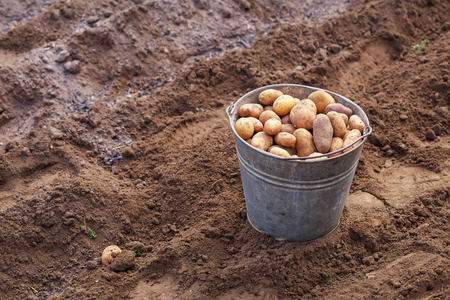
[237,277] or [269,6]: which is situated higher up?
[269,6]

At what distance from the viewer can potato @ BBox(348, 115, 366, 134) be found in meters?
2.78

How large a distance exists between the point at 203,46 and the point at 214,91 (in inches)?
28.8

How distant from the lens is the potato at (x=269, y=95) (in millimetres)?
3057

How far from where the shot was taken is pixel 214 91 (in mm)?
4711

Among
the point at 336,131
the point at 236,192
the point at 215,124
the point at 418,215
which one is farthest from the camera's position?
the point at 215,124

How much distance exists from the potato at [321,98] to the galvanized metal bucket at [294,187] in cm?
13

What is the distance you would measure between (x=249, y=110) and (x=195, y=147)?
1120 mm

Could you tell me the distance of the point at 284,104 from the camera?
2.95 meters

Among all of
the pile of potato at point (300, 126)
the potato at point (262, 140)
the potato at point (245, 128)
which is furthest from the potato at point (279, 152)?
the potato at point (245, 128)

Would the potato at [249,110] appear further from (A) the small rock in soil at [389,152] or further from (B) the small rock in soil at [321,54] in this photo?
(B) the small rock in soil at [321,54]

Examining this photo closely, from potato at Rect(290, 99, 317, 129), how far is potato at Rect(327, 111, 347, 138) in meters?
0.12

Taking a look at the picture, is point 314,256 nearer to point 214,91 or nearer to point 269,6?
point 214,91

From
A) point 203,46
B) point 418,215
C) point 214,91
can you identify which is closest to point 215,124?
point 214,91

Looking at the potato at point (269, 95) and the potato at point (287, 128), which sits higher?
the potato at point (269, 95)
